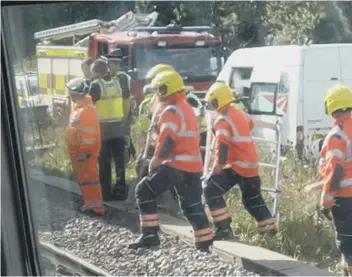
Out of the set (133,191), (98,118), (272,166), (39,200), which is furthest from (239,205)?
(39,200)

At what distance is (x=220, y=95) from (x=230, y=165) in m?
0.22

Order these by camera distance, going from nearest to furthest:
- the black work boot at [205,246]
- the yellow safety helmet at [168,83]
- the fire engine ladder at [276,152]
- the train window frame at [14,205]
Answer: the fire engine ladder at [276,152] → the yellow safety helmet at [168,83] → the black work boot at [205,246] → the train window frame at [14,205]

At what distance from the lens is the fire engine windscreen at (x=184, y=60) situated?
102 inches

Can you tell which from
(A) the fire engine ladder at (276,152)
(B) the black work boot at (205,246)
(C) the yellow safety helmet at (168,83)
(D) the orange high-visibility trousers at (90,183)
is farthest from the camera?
(D) the orange high-visibility trousers at (90,183)

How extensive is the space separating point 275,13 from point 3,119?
1075 mm

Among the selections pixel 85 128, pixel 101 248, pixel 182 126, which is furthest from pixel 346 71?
pixel 101 248

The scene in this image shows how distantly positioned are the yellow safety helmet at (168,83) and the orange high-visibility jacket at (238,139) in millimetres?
156

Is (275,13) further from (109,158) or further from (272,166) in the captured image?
(109,158)

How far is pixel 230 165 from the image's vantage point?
2.62m

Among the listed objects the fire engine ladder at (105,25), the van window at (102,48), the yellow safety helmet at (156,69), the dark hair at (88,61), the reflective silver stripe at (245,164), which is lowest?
the reflective silver stripe at (245,164)

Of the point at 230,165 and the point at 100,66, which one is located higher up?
the point at 100,66

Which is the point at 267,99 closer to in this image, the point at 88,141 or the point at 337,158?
the point at 337,158

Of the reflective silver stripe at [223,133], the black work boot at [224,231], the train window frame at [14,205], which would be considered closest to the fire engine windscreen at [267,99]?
the reflective silver stripe at [223,133]

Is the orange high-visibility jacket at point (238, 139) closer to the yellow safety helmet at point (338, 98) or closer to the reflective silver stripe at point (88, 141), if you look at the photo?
the yellow safety helmet at point (338, 98)
